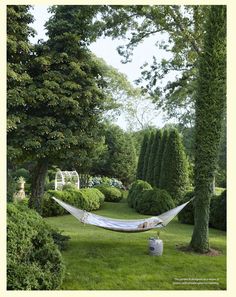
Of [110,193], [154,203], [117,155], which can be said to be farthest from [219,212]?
[117,155]

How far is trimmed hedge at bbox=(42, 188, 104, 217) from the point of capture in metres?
8.39

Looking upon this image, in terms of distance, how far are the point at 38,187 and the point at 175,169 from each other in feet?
14.4

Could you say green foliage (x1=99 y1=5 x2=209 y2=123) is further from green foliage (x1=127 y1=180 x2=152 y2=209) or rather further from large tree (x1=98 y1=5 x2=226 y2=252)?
green foliage (x1=127 y1=180 x2=152 y2=209)

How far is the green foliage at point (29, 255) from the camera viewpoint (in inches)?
134

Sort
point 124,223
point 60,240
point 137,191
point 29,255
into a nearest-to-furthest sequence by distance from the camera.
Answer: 1. point 29,255
2. point 124,223
3. point 60,240
4. point 137,191

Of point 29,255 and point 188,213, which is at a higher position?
point 29,255

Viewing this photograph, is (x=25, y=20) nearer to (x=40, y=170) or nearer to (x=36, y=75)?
(x=36, y=75)

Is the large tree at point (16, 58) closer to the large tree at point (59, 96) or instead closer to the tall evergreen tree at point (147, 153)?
the large tree at point (59, 96)

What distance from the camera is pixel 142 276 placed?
4258mm

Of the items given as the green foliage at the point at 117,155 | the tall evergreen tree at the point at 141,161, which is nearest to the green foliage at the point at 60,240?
the green foliage at the point at 117,155

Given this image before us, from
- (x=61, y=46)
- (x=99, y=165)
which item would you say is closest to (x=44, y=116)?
(x=61, y=46)

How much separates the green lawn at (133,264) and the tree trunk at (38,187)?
78 centimetres

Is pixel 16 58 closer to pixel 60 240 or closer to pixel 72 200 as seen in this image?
pixel 60 240

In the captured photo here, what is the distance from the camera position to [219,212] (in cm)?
711
